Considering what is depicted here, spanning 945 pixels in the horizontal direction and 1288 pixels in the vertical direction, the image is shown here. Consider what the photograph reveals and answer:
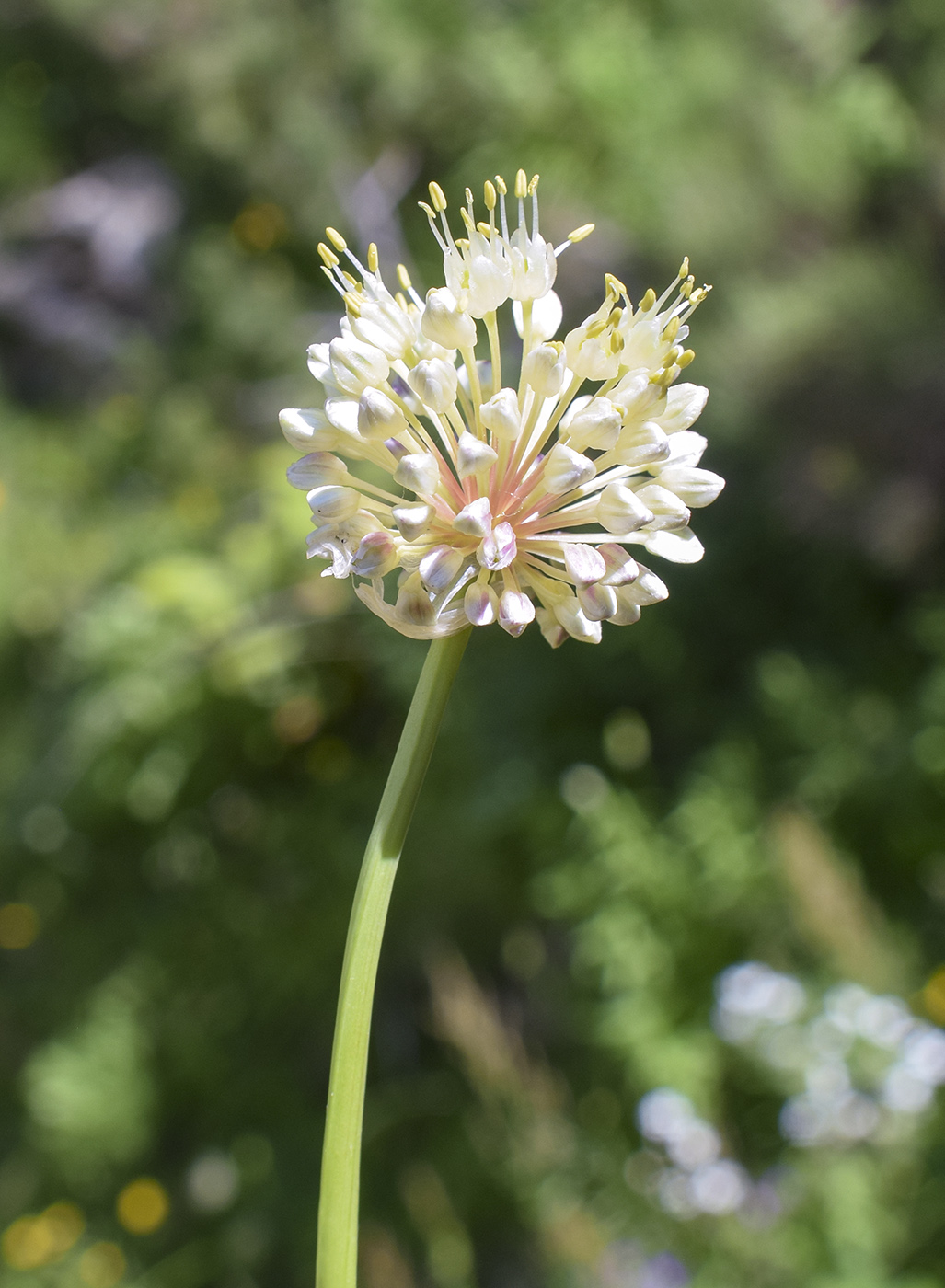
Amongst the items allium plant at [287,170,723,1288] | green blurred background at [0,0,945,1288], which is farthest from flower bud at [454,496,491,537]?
green blurred background at [0,0,945,1288]

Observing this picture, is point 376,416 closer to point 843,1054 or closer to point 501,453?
point 501,453

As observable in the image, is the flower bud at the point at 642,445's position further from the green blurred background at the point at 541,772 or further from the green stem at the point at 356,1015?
the green blurred background at the point at 541,772

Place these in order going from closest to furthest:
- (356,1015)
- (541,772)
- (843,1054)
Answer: (356,1015)
(843,1054)
(541,772)

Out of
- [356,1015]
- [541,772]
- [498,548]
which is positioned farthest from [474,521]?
[541,772]

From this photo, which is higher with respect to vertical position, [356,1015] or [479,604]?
[479,604]

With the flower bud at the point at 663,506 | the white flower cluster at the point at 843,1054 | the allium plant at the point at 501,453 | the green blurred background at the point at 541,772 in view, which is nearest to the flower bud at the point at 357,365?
the allium plant at the point at 501,453

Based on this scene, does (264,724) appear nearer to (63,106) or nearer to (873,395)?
(873,395)

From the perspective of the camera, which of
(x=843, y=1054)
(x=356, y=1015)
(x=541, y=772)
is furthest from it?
(x=541, y=772)
